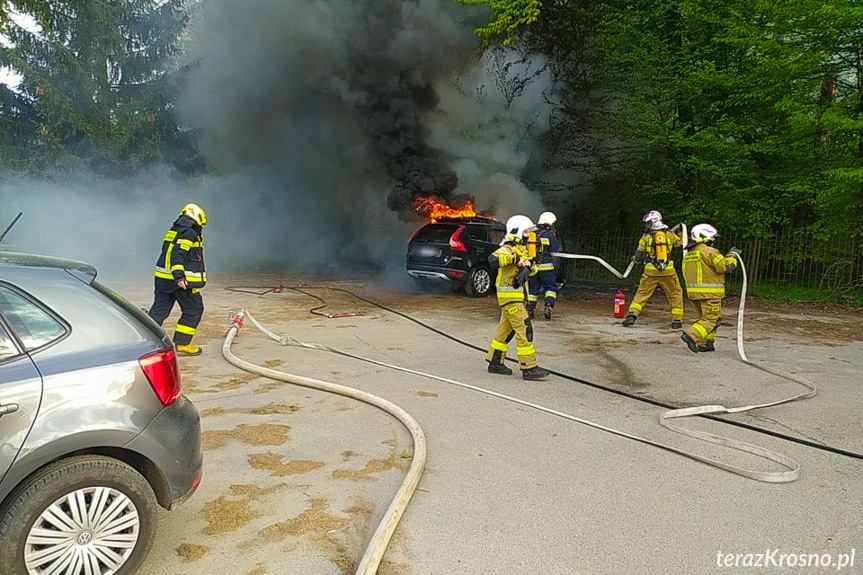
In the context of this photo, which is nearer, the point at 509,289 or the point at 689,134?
the point at 509,289

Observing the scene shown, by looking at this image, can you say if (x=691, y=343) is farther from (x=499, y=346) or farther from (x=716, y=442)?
(x=716, y=442)

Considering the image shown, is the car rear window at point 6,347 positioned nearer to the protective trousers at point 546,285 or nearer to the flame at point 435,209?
the protective trousers at point 546,285

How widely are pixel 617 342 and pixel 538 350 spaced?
128 centimetres

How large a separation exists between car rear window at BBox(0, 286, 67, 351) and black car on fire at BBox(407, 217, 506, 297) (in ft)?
32.4

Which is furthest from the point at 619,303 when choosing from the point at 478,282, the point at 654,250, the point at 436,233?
the point at 436,233

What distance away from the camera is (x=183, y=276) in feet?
21.3

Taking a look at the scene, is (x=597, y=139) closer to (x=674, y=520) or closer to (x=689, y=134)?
(x=689, y=134)

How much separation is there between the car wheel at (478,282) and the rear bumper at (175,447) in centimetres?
983

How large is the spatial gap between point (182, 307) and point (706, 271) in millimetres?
6259

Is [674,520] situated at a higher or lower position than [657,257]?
lower

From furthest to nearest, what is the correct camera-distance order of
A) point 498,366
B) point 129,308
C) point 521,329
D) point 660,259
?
point 660,259
point 498,366
point 521,329
point 129,308

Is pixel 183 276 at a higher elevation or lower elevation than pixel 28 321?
lower

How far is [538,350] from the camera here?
294 inches

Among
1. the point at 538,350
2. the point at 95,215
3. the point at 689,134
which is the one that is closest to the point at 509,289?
the point at 538,350
